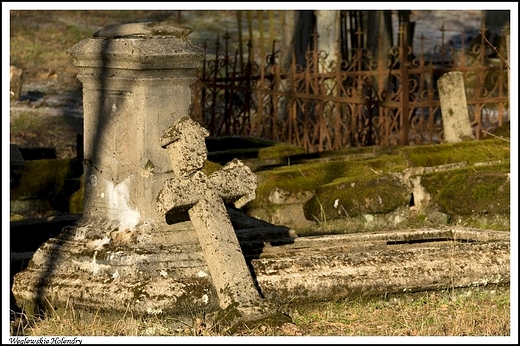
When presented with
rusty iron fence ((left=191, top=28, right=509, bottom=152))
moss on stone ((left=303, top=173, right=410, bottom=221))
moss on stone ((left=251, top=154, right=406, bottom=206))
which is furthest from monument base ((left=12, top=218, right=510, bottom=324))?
rusty iron fence ((left=191, top=28, right=509, bottom=152))

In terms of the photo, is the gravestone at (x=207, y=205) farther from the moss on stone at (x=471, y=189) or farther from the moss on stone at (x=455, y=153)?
the moss on stone at (x=455, y=153)

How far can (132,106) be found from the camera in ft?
24.5

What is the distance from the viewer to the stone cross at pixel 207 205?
7.18m

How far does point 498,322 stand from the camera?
24.3 ft

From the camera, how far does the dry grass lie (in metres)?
7.00

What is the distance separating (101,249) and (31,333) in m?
0.76

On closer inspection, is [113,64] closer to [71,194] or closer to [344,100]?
[71,194]

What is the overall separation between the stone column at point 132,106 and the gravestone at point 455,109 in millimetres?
5957

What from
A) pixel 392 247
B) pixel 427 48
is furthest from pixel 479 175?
pixel 427 48

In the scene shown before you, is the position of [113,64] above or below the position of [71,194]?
above

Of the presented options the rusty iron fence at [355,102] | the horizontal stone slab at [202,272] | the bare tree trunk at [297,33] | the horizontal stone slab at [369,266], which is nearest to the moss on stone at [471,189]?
the horizontal stone slab at [369,266]

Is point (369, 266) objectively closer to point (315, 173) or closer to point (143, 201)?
point (143, 201)

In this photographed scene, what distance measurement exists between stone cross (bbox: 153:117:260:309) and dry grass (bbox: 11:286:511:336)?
0.29 meters

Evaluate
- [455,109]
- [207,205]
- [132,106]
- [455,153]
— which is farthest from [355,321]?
[455,109]
